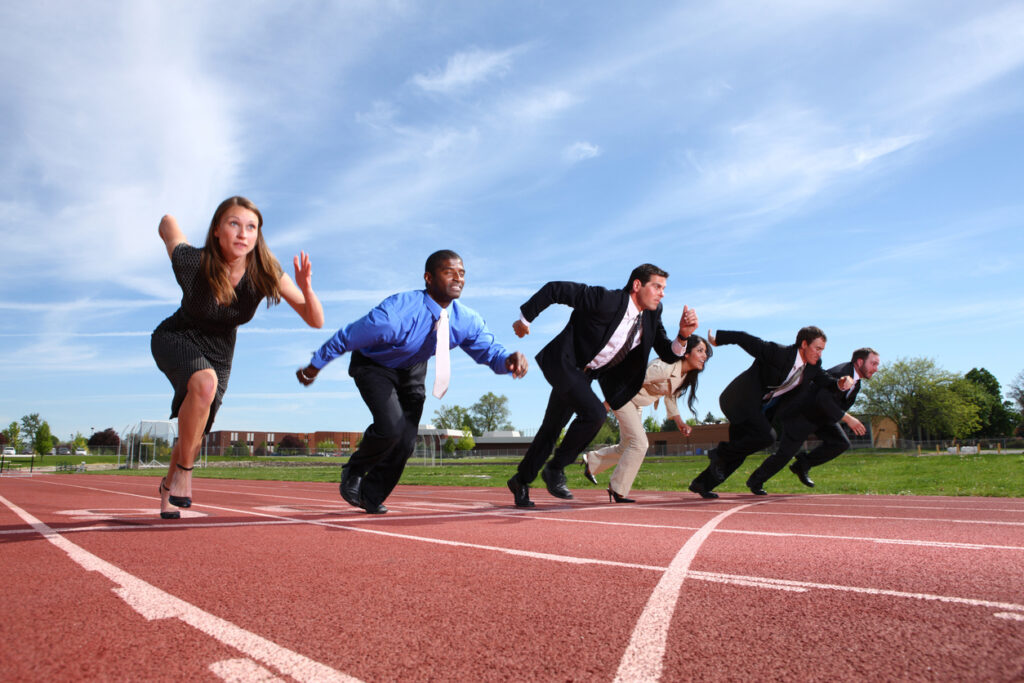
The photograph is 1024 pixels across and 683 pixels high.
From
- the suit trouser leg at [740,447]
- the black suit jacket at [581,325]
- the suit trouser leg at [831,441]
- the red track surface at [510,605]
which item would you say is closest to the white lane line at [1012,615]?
the red track surface at [510,605]

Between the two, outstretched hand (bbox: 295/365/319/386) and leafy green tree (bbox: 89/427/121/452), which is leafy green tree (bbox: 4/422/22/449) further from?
outstretched hand (bbox: 295/365/319/386)

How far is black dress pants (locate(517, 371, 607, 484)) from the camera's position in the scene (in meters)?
6.15

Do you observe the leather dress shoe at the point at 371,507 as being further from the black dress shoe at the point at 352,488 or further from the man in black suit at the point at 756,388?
the man in black suit at the point at 756,388

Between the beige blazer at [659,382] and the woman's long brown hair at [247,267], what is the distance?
5372 millimetres

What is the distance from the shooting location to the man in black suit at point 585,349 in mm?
6168

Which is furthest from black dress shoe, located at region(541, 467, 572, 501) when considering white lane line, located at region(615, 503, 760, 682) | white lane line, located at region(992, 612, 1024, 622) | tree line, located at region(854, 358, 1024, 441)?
tree line, located at region(854, 358, 1024, 441)

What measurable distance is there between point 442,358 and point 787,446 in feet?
19.3

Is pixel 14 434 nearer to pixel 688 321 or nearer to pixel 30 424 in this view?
pixel 30 424

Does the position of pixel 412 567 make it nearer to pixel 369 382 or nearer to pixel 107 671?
pixel 107 671

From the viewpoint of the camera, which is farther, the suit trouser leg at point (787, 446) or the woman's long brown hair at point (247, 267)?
the suit trouser leg at point (787, 446)

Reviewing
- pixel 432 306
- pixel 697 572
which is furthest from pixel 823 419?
pixel 697 572

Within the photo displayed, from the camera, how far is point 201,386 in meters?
4.45

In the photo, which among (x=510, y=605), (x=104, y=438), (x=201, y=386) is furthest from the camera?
(x=104, y=438)

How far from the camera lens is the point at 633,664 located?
168cm
